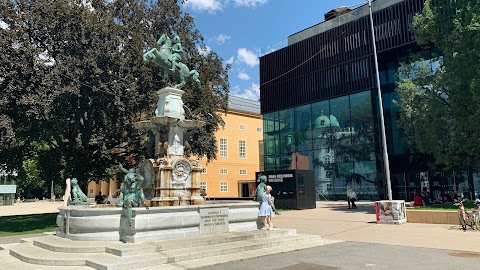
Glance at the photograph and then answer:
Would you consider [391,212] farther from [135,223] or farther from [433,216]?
[135,223]

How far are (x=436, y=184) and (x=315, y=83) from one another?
1610 centimetres

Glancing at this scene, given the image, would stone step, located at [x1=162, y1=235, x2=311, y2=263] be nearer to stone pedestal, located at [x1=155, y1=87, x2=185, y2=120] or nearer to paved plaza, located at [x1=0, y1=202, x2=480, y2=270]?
paved plaza, located at [x1=0, y1=202, x2=480, y2=270]

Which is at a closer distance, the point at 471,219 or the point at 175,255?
the point at 175,255

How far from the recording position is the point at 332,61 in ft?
133

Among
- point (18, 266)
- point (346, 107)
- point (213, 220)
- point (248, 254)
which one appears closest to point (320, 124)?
point (346, 107)

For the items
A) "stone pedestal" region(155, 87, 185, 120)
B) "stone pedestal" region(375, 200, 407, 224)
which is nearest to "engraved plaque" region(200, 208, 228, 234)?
"stone pedestal" region(155, 87, 185, 120)

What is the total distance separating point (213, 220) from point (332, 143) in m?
30.5

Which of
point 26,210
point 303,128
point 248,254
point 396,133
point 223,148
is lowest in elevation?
point 26,210

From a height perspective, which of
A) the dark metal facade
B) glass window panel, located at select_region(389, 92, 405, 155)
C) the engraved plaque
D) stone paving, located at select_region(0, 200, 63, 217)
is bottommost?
stone paving, located at select_region(0, 200, 63, 217)

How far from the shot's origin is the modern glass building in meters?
35.5

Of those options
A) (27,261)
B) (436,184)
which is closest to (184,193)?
(27,261)

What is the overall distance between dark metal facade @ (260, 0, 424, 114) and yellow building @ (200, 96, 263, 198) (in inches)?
388

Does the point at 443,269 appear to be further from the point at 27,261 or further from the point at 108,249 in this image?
the point at 27,261

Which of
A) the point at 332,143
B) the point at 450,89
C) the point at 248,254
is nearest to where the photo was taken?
the point at 248,254
